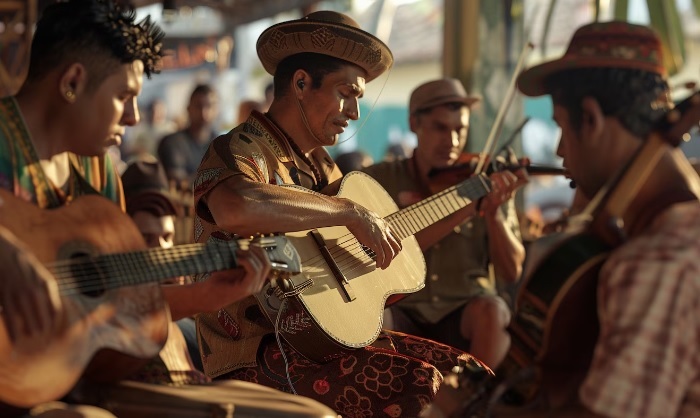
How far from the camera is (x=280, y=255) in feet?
10.1

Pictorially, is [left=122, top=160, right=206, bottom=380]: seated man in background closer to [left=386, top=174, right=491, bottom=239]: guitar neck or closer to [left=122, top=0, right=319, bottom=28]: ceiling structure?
[left=386, top=174, right=491, bottom=239]: guitar neck

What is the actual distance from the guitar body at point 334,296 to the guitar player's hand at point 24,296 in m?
1.20

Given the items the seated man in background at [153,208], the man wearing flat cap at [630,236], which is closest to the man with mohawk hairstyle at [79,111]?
the man wearing flat cap at [630,236]

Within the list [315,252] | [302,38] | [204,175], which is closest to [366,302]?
[315,252]

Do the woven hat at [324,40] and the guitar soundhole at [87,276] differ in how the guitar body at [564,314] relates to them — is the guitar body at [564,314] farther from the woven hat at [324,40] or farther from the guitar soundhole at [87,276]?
the woven hat at [324,40]

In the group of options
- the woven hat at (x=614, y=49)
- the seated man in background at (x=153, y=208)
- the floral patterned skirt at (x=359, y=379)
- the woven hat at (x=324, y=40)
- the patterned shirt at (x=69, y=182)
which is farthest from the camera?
the seated man in background at (x=153, y=208)

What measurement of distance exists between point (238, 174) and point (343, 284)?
584 millimetres

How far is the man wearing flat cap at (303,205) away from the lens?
11.7 feet

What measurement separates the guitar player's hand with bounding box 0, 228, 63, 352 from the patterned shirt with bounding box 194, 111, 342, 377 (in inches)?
49.6

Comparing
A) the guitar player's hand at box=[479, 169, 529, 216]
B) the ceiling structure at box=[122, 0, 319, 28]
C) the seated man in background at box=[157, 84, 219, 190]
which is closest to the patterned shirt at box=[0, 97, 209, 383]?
the guitar player's hand at box=[479, 169, 529, 216]

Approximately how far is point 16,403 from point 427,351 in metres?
1.93

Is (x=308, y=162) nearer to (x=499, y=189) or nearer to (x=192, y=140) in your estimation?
(x=499, y=189)

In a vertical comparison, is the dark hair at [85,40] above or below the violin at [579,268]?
above

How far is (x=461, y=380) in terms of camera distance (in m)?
2.85
